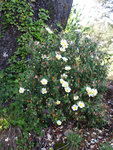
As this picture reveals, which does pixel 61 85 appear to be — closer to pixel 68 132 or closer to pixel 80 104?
pixel 80 104

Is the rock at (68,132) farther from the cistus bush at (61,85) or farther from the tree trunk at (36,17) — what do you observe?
the tree trunk at (36,17)

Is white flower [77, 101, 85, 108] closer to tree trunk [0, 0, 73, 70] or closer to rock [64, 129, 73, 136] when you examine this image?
rock [64, 129, 73, 136]

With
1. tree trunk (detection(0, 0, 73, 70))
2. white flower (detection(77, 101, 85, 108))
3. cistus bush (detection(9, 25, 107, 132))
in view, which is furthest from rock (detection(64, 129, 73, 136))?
tree trunk (detection(0, 0, 73, 70))

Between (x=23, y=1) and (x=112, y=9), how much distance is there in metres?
9.04

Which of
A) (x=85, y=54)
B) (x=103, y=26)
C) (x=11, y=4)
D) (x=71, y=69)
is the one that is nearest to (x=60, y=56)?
(x=71, y=69)

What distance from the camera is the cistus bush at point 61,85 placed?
219 cm

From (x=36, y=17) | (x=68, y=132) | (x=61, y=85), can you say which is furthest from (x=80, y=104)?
(x=36, y=17)

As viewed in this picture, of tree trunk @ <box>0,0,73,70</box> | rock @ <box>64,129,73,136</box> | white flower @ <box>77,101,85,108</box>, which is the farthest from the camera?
tree trunk @ <box>0,0,73,70</box>

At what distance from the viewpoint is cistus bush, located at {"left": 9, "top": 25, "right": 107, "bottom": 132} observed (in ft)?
7.18

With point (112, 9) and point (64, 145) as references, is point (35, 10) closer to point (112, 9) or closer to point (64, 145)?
point (64, 145)

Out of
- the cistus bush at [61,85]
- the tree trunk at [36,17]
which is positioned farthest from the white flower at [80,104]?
the tree trunk at [36,17]

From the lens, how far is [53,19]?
3.65m

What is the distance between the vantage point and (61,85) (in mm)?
2250

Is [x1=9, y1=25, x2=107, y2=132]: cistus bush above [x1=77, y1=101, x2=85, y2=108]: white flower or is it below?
above
